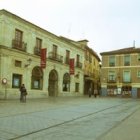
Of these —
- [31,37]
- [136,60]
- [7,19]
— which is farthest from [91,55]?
[7,19]

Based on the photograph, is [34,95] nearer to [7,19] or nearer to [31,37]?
[31,37]

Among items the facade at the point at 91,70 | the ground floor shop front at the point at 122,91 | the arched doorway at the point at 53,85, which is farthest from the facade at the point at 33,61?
the ground floor shop front at the point at 122,91

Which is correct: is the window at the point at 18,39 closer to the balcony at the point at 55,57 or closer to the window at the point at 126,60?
the balcony at the point at 55,57

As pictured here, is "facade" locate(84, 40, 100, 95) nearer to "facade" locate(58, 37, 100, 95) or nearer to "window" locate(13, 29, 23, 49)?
"facade" locate(58, 37, 100, 95)

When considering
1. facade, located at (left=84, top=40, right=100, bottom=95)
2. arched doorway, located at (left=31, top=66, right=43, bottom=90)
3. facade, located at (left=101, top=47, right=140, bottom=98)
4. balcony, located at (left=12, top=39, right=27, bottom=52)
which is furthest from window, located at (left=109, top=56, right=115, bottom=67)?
balcony, located at (left=12, top=39, right=27, bottom=52)

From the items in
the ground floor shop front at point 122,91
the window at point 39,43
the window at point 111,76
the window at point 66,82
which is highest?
the window at point 39,43

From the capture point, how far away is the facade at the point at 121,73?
2164 inches

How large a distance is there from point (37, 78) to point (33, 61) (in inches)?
98.0

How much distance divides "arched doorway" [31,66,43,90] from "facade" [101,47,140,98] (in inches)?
870

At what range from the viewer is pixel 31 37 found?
35.2 m

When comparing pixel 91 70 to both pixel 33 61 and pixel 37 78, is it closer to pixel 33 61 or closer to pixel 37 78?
pixel 37 78

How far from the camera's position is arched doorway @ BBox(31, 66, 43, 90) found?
3581 cm

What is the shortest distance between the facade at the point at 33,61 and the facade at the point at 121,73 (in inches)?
438

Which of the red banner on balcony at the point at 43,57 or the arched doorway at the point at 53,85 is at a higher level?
the red banner on balcony at the point at 43,57
